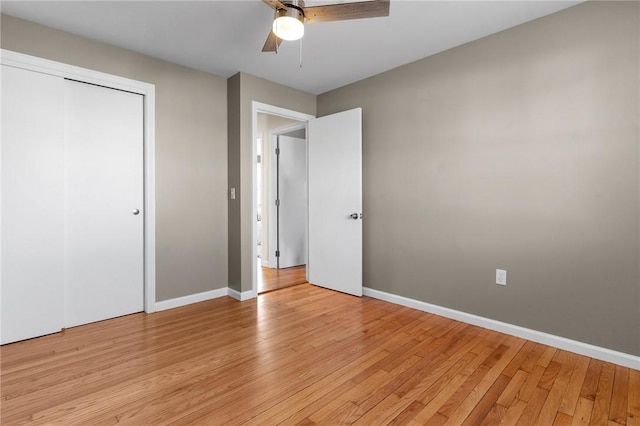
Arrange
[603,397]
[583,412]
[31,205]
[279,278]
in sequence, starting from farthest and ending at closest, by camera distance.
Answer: [279,278] < [31,205] < [603,397] < [583,412]

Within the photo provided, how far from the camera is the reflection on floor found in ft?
13.1

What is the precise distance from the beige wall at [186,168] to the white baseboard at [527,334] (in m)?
2.01

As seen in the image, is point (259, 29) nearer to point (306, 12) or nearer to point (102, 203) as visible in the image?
point (306, 12)

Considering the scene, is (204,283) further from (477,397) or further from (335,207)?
(477,397)

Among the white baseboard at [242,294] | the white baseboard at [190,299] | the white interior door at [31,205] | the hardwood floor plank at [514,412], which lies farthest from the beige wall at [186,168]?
the hardwood floor plank at [514,412]

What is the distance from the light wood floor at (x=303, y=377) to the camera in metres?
1.60

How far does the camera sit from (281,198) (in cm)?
505

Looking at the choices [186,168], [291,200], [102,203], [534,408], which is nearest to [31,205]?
[102,203]

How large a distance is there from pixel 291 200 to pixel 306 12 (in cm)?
343

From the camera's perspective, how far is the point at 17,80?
7.74ft

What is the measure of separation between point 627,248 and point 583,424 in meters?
1.19

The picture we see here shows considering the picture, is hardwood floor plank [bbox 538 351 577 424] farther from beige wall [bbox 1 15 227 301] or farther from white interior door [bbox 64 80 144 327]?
white interior door [bbox 64 80 144 327]

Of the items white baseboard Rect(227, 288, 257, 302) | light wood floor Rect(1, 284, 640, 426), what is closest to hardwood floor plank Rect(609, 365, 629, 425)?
light wood floor Rect(1, 284, 640, 426)

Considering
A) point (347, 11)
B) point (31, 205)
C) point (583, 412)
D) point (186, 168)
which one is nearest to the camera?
point (583, 412)
